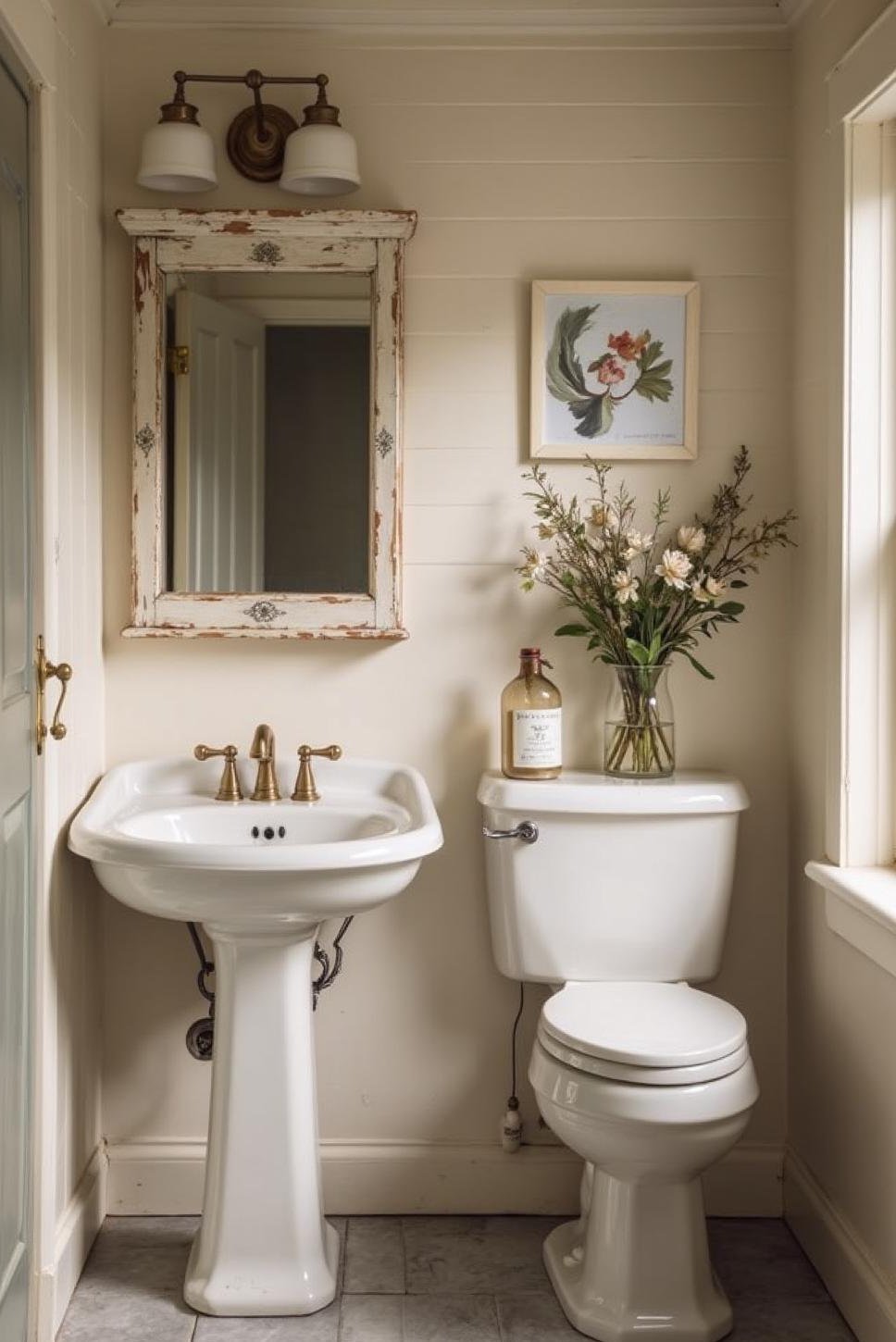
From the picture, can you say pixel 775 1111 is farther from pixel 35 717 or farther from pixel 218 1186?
pixel 35 717

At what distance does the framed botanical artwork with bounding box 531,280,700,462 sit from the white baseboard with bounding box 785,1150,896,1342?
1.35 metres

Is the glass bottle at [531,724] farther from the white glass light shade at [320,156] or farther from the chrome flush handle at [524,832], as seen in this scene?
the white glass light shade at [320,156]

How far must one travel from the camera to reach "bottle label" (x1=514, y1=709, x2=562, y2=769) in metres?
2.35

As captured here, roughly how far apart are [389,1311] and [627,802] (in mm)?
932

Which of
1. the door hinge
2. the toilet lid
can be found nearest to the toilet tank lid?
the toilet lid

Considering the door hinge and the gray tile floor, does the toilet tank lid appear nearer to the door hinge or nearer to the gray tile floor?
the gray tile floor

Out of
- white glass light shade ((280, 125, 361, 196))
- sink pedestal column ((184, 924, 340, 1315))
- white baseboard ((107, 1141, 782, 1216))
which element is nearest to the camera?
sink pedestal column ((184, 924, 340, 1315))

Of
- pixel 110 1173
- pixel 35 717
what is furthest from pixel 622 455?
pixel 110 1173

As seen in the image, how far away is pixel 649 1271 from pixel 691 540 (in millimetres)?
1222

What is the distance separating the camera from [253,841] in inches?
90.6

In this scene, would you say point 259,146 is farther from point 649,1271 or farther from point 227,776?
point 649,1271

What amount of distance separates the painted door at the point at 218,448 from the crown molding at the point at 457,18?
500 mm

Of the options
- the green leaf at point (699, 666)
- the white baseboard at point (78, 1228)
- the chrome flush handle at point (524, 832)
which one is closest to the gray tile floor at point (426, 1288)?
the white baseboard at point (78, 1228)

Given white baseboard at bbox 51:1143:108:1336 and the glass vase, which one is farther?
the glass vase
